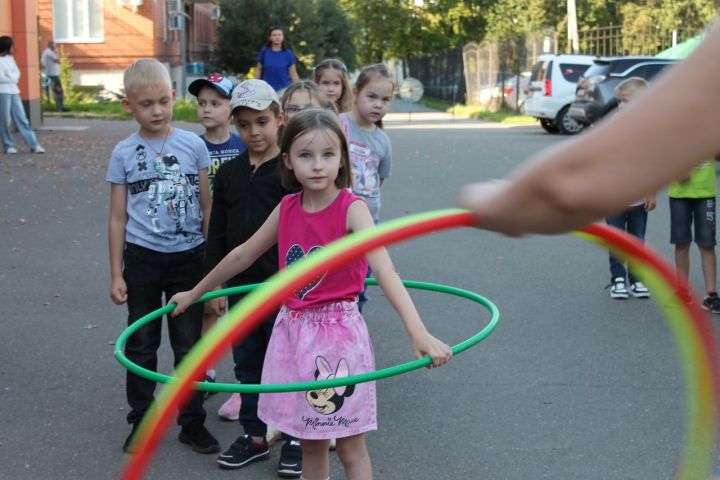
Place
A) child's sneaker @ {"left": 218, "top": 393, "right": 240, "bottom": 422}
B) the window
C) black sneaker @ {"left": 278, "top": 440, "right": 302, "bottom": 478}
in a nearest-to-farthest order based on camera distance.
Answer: black sneaker @ {"left": 278, "top": 440, "right": 302, "bottom": 478} < child's sneaker @ {"left": 218, "top": 393, "right": 240, "bottom": 422} < the window

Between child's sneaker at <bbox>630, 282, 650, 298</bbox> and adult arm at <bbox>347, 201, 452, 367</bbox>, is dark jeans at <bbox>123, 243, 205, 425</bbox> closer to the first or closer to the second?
adult arm at <bbox>347, 201, 452, 367</bbox>

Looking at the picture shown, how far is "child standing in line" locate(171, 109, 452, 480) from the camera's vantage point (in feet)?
13.6

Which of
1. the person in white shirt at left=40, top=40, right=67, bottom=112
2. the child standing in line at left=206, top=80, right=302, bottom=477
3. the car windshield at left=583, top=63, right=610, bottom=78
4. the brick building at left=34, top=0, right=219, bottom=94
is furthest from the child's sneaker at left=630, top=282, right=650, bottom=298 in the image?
the brick building at left=34, top=0, right=219, bottom=94

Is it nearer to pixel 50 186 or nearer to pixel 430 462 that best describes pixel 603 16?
pixel 50 186

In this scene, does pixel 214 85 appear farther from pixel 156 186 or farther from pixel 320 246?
pixel 320 246

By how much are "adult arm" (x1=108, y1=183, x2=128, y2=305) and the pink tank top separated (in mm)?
1308

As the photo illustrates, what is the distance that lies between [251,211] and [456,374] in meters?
2.11

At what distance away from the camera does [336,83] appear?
754cm

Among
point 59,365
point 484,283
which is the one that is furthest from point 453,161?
point 59,365

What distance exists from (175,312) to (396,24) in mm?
67164

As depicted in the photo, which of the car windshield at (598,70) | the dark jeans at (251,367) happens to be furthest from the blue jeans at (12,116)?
the dark jeans at (251,367)

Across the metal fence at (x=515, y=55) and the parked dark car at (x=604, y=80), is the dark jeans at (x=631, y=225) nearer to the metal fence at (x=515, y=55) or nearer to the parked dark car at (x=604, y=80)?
the parked dark car at (x=604, y=80)

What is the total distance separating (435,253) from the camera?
10.8m

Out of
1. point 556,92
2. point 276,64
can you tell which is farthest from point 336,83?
point 556,92
